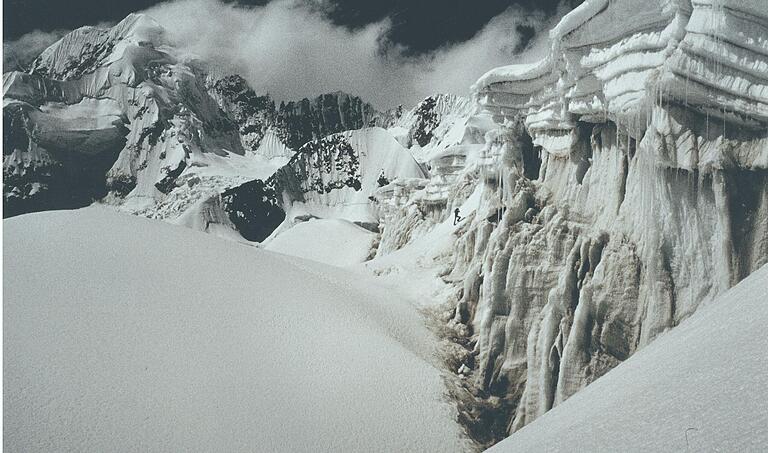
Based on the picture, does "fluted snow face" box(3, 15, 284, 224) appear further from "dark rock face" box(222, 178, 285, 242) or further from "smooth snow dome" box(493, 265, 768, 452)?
"smooth snow dome" box(493, 265, 768, 452)

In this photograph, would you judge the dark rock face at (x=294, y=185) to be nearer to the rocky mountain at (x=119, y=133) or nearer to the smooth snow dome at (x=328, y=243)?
the rocky mountain at (x=119, y=133)

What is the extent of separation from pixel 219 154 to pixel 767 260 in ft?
333

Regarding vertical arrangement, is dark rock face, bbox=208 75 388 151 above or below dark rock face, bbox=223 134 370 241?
above

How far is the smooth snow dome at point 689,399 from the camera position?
354 cm

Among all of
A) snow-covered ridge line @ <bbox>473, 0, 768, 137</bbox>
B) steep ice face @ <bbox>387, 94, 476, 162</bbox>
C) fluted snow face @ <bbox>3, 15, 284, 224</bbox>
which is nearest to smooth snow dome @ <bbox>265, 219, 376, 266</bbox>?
snow-covered ridge line @ <bbox>473, 0, 768, 137</bbox>

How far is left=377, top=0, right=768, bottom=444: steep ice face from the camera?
26.6ft

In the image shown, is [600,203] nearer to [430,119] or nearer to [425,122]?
[425,122]

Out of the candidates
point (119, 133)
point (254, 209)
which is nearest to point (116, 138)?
point (119, 133)

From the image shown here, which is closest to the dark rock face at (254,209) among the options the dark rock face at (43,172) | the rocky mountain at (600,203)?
the dark rock face at (43,172)

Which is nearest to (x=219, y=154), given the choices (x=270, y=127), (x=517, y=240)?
(x=270, y=127)

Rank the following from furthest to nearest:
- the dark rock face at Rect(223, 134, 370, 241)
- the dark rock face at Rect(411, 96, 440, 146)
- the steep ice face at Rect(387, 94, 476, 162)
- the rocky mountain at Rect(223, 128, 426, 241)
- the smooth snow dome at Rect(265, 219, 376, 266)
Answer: the dark rock face at Rect(411, 96, 440, 146)
the steep ice face at Rect(387, 94, 476, 162)
the dark rock face at Rect(223, 134, 370, 241)
the rocky mountain at Rect(223, 128, 426, 241)
the smooth snow dome at Rect(265, 219, 376, 266)

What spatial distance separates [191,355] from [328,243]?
32913mm

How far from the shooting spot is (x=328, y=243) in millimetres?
43312

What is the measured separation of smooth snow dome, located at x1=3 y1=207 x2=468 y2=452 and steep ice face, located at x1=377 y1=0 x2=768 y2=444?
2.12 m
